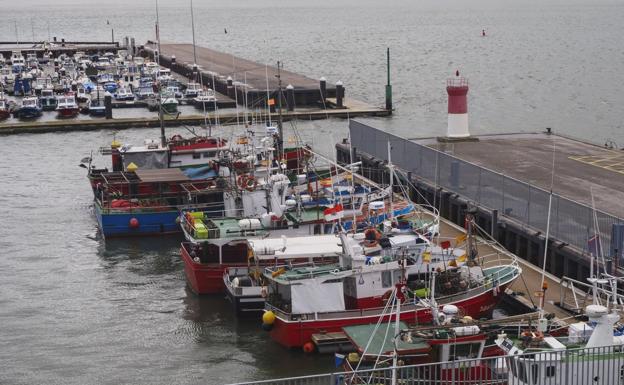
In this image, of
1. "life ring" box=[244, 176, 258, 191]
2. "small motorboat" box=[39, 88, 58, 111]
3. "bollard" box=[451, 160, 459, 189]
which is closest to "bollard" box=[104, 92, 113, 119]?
"small motorboat" box=[39, 88, 58, 111]

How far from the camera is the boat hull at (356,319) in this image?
32.5 metres

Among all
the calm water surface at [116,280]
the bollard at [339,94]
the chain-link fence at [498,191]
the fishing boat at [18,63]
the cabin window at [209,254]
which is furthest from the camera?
the fishing boat at [18,63]

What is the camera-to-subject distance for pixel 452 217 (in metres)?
44.8

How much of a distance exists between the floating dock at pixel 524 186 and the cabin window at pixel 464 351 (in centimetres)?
449

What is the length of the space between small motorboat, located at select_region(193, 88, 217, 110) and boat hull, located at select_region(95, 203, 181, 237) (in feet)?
126

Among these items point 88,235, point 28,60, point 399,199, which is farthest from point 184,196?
point 28,60

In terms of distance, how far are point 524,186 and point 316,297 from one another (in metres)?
10.5

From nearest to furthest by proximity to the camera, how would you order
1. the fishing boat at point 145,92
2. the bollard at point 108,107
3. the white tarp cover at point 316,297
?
the white tarp cover at point 316,297
the bollard at point 108,107
the fishing boat at point 145,92

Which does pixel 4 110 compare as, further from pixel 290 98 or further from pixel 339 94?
pixel 339 94

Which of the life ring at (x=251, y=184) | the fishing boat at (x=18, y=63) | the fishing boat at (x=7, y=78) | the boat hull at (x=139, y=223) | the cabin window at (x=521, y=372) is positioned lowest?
the boat hull at (x=139, y=223)

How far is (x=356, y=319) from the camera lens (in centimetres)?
3278

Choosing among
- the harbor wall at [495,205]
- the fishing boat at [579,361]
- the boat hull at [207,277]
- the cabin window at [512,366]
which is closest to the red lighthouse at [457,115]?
the harbor wall at [495,205]

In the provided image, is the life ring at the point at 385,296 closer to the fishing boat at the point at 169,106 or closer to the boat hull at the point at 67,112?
the fishing boat at the point at 169,106

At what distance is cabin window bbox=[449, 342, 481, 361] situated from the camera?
27766mm
